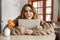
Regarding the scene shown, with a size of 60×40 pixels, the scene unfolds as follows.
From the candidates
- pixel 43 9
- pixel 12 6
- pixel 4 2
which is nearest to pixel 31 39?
pixel 4 2

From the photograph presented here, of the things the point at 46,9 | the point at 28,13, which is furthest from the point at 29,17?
the point at 46,9

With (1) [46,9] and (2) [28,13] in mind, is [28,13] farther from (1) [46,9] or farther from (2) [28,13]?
(1) [46,9]

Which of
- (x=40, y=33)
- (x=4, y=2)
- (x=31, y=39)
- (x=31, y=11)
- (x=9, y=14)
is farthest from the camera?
(x=9, y=14)

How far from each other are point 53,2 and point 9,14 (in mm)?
1616

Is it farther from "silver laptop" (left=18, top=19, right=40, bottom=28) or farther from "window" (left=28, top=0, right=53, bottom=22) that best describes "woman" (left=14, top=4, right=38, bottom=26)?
"window" (left=28, top=0, right=53, bottom=22)

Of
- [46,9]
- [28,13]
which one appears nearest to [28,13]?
[28,13]

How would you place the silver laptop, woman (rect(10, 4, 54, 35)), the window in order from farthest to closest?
the window
the silver laptop
woman (rect(10, 4, 54, 35))

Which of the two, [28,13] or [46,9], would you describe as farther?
[46,9]

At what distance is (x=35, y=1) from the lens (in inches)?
211

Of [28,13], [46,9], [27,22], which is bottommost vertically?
[27,22]

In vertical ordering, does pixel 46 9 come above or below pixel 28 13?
above

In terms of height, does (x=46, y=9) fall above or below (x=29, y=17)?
above

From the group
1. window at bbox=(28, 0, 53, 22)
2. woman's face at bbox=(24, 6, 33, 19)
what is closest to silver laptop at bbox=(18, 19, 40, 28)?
woman's face at bbox=(24, 6, 33, 19)

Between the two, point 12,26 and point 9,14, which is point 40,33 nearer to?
point 12,26
